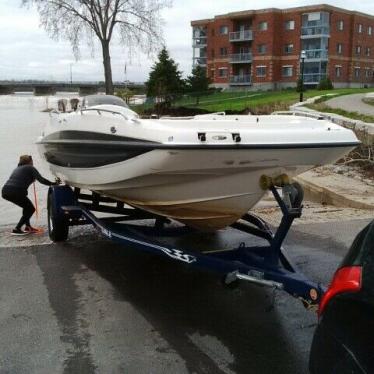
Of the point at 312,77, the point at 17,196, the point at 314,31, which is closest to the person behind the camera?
the point at 17,196

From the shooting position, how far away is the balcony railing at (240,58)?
6862 centimetres

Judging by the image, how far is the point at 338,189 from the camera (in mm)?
9656

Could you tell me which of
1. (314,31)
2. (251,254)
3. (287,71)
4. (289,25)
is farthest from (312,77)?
(251,254)

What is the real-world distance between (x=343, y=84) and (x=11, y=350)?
6959 centimetres

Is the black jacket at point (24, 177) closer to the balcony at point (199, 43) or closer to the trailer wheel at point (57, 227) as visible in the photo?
the trailer wheel at point (57, 227)

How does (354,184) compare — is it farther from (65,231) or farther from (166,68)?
(166,68)

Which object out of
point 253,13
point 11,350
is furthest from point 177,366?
point 253,13

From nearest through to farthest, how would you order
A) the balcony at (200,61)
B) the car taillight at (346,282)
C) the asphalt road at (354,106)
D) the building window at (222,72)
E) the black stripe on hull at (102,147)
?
the car taillight at (346,282)
the black stripe on hull at (102,147)
the asphalt road at (354,106)
the building window at (222,72)
the balcony at (200,61)

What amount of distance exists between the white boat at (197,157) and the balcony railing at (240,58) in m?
65.1

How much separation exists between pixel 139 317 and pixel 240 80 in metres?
67.1

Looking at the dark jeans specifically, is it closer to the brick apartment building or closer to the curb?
the curb

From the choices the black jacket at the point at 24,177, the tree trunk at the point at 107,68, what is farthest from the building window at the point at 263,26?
the black jacket at the point at 24,177

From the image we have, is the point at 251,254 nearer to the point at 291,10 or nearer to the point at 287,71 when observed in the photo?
the point at 287,71

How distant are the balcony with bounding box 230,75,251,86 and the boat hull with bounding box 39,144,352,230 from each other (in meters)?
65.1
